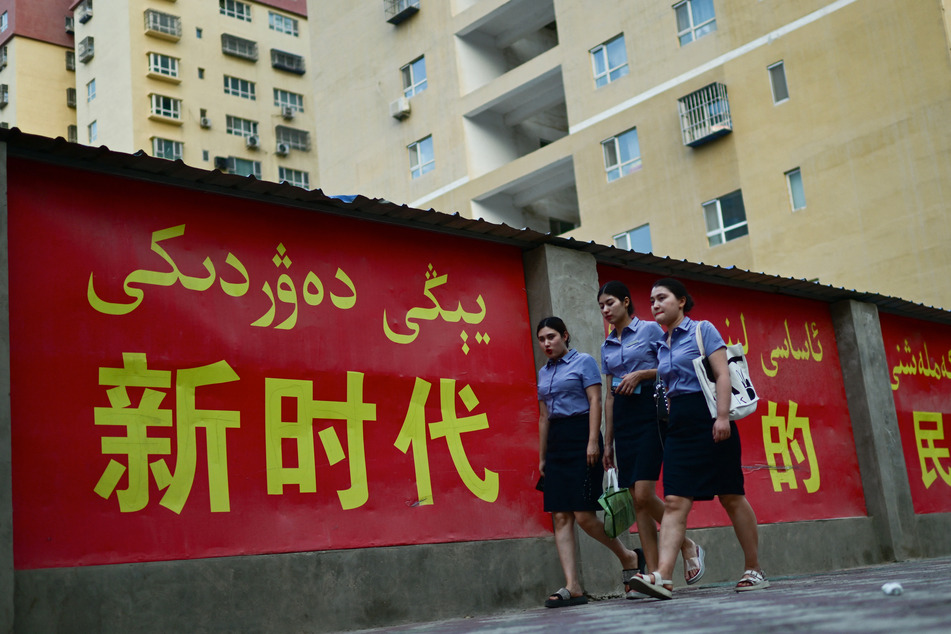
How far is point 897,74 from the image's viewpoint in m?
20.6

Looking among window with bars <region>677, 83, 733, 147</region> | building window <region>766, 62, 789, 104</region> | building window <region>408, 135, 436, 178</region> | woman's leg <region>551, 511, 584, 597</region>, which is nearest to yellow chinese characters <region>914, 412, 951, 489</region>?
woman's leg <region>551, 511, 584, 597</region>

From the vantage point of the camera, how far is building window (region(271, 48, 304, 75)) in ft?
142

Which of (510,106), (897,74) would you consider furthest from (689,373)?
(510,106)

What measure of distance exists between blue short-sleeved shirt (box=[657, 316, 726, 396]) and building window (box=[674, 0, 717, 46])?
19689 millimetres

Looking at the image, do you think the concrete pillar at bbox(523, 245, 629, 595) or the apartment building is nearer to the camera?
the concrete pillar at bbox(523, 245, 629, 595)

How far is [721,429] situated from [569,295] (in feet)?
8.60

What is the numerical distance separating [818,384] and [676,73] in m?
15.3

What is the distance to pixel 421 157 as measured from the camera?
102 feet

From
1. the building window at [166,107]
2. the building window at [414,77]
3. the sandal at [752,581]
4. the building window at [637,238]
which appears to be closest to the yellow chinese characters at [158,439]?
the sandal at [752,581]

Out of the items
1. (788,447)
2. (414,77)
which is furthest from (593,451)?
(414,77)

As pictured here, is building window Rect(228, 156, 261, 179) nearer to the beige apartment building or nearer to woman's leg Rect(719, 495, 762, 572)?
the beige apartment building

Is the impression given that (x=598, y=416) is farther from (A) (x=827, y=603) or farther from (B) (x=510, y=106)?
(B) (x=510, y=106)

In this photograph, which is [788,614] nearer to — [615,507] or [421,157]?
[615,507]

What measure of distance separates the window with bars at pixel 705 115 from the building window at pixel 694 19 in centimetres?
150
